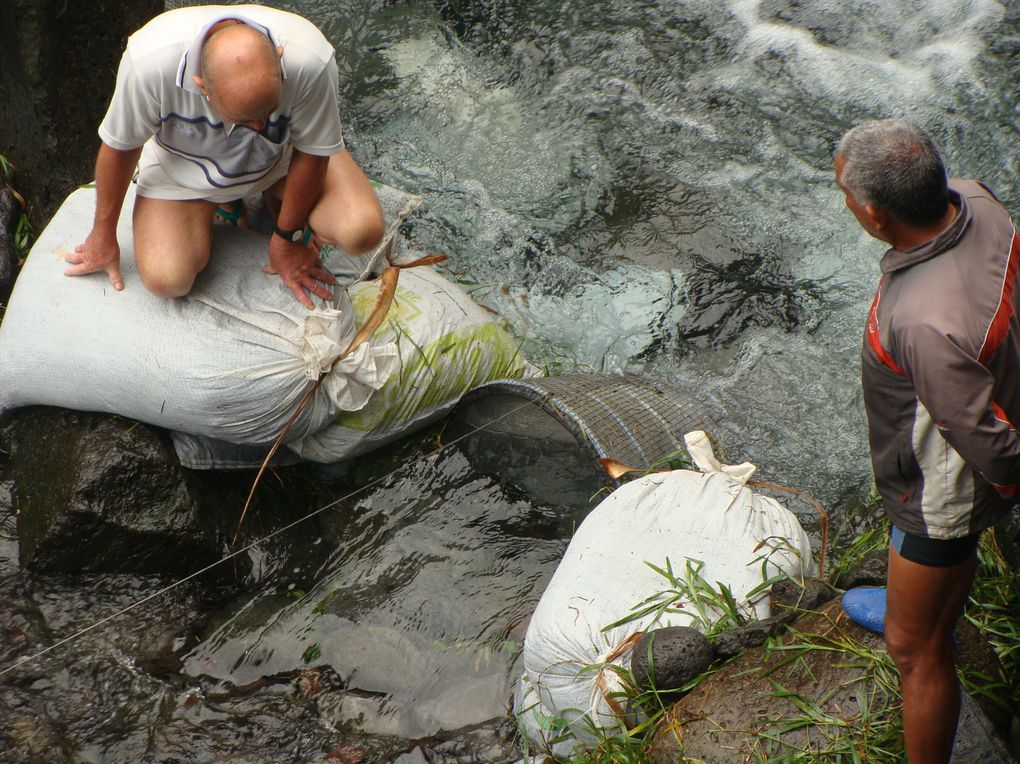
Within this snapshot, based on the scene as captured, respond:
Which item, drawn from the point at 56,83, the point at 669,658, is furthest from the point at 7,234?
the point at 669,658

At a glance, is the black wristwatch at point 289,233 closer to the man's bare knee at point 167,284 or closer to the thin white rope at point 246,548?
the man's bare knee at point 167,284

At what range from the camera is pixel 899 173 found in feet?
5.88

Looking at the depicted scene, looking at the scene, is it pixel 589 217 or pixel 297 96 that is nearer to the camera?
pixel 297 96

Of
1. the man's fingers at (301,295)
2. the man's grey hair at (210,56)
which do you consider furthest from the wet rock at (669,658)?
the man's grey hair at (210,56)

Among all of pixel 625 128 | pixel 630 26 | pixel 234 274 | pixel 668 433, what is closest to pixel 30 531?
pixel 234 274

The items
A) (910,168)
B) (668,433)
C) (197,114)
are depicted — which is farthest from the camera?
(668,433)

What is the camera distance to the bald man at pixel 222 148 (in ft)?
8.07

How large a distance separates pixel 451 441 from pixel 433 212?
1.23m

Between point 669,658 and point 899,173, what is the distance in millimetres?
1163

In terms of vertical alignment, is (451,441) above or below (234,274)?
below

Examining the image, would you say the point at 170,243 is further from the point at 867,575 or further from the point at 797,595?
the point at 867,575

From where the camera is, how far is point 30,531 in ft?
9.43

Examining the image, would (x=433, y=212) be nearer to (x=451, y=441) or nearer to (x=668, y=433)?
(x=451, y=441)

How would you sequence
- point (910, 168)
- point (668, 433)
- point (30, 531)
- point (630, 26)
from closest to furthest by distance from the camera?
point (910, 168)
point (30, 531)
point (668, 433)
point (630, 26)
